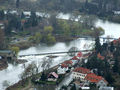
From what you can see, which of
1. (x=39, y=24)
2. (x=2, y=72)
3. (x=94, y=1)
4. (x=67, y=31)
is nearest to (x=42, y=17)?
(x=39, y=24)

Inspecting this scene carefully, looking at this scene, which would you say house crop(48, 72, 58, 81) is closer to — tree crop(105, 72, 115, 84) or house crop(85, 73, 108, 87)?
house crop(85, 73, 108, 87)

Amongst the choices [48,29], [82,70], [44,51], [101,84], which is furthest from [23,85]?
[48,29]

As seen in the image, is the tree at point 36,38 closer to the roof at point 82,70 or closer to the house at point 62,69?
the house at point 62,69

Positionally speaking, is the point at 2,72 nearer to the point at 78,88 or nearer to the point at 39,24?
the point at 78,88

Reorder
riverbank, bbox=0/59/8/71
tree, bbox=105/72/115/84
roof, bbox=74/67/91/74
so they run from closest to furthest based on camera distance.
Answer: tree, bbox=105/72/115/84 → roof, bbox=74/67/91/74 → riverbank, bbox=0/59/8/71

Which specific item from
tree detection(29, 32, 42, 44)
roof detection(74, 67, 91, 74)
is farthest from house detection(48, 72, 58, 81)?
tree detection(29, 32, 42, 44)

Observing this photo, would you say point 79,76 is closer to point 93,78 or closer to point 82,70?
point 82,70

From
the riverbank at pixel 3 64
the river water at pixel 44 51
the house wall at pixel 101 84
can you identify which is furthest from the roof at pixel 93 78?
the riverbank at pixel 3 64
